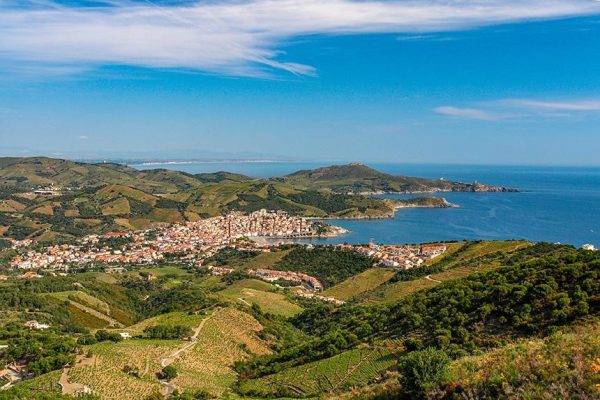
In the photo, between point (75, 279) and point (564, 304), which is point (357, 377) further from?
point (75, 279)

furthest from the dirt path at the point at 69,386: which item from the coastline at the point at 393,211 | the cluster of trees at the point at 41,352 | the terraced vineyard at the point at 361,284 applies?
the coastline at the point at 393,211

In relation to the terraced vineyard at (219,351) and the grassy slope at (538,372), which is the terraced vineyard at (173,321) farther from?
the grassy slope at (538,372)

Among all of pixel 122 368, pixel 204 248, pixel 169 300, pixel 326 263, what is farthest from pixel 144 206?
pixel 122 368

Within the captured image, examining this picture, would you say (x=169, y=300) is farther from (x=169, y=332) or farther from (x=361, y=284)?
(x=169, y=332)

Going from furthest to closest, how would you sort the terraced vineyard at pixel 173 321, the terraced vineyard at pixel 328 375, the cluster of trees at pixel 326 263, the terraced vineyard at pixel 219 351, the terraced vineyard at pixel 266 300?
the cluster of trees at pixel 326 263
the terraced vineyard at pixel 266 300
the terraced vineyard at pixel 173 321
the terraced vineyard at pixel 219 351
the terraced vineyard at pixel 328 375

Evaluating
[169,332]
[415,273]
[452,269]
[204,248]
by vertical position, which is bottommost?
[204,248]

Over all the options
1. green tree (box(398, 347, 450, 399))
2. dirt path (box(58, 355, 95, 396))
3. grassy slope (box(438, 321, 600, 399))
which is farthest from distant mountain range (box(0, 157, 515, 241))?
grassy slope (box(438, 321, 600, 399))

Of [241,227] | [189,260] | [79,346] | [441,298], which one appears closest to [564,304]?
[441,298]
